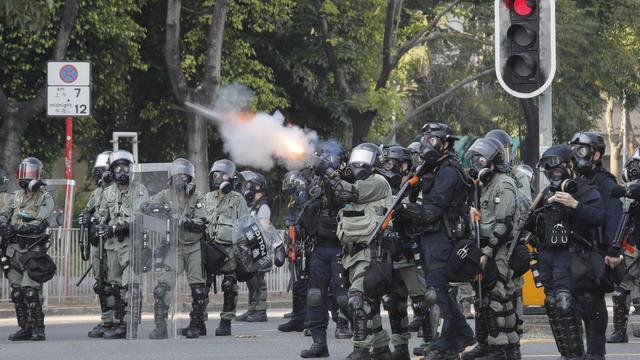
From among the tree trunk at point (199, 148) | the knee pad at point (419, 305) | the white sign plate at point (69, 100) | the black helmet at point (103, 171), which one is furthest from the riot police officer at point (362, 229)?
the tree trunk at point (199, 148)

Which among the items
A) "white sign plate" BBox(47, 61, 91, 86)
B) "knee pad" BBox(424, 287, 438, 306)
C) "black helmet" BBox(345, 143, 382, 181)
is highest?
"white sign plate" BBox(47, 61, 91, 86)

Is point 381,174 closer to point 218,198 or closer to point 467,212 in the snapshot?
point 467,212

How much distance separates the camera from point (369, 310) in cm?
1165

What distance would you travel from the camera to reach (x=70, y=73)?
803 inches

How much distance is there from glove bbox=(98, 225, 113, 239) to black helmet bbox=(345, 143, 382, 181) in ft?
14.2

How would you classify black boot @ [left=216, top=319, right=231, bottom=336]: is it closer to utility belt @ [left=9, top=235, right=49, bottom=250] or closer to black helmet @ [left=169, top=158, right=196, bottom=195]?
black helmet @ [left=169, top=158, right=196, bottom=195]

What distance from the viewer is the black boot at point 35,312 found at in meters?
15.1

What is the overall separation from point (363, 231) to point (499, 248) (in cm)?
136

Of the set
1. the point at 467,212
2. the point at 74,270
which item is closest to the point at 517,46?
the point at 467,212

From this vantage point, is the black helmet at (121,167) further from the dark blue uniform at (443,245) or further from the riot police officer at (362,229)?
the dark blue uniform at (443,245)

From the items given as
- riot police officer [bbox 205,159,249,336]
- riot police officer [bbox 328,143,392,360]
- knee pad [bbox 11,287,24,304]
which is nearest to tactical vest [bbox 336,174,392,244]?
riot police officer [bbox 328,143,392,360]

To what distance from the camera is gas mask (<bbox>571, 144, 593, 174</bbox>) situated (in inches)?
456

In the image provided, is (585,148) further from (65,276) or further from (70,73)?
(65,276)

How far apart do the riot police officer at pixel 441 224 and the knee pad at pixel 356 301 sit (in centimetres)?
64
